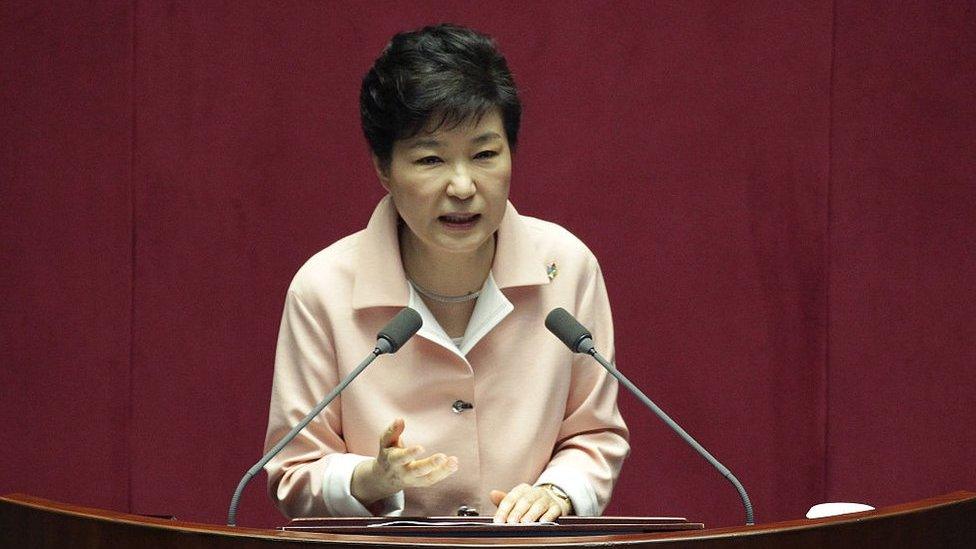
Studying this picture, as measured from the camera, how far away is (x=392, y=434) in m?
A: 1.89

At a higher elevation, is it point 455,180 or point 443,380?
point 455,180

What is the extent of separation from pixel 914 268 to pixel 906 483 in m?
0.50

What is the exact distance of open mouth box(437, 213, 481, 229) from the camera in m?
2.09

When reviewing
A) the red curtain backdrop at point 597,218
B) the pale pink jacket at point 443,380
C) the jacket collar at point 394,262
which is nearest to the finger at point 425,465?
the pale pink jacket at point 443,380

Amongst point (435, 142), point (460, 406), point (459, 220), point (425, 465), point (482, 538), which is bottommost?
point (482, 538)

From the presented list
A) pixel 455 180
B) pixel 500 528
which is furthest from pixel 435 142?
pixel 500 528

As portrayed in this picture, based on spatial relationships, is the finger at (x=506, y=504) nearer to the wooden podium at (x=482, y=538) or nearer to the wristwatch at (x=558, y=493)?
the wristwatch at (x=558, y=493)

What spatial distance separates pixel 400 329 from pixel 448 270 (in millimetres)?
385

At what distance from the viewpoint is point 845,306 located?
329cm

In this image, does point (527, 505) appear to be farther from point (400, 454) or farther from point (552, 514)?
point (400, 454)

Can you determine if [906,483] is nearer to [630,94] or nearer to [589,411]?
[630,94]

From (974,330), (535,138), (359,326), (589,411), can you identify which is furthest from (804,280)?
(359,326)

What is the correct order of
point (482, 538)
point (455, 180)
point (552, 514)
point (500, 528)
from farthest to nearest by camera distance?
point (455, 180), point (552, 514), point (500, 528), point (482, 538)


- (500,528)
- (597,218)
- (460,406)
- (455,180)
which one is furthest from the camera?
(597,218)
